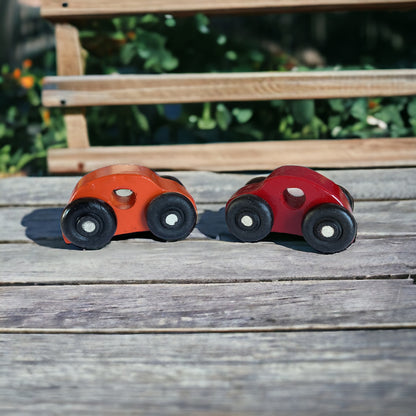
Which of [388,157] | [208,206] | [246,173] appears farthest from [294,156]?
[208,206]

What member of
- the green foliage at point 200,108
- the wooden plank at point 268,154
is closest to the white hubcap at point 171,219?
the wooden plank at point 268,154

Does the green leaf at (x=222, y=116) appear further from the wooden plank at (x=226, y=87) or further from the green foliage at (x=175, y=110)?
the wooden plank at (x=226, y=87)

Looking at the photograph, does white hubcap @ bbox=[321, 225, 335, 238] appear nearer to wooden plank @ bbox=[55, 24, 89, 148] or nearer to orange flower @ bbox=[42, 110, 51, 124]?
wooden plank @ bbox=[55, 24, 89, 148]

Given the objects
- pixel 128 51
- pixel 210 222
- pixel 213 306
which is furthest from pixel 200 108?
pixel 213 306

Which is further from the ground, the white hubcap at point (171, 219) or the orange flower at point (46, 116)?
the orange flower at point (46, 116)

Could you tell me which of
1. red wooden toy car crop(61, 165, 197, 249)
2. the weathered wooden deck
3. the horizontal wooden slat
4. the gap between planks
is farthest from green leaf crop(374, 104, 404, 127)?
the gap between planks

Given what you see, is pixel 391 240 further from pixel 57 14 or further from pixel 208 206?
pixel 57 14
